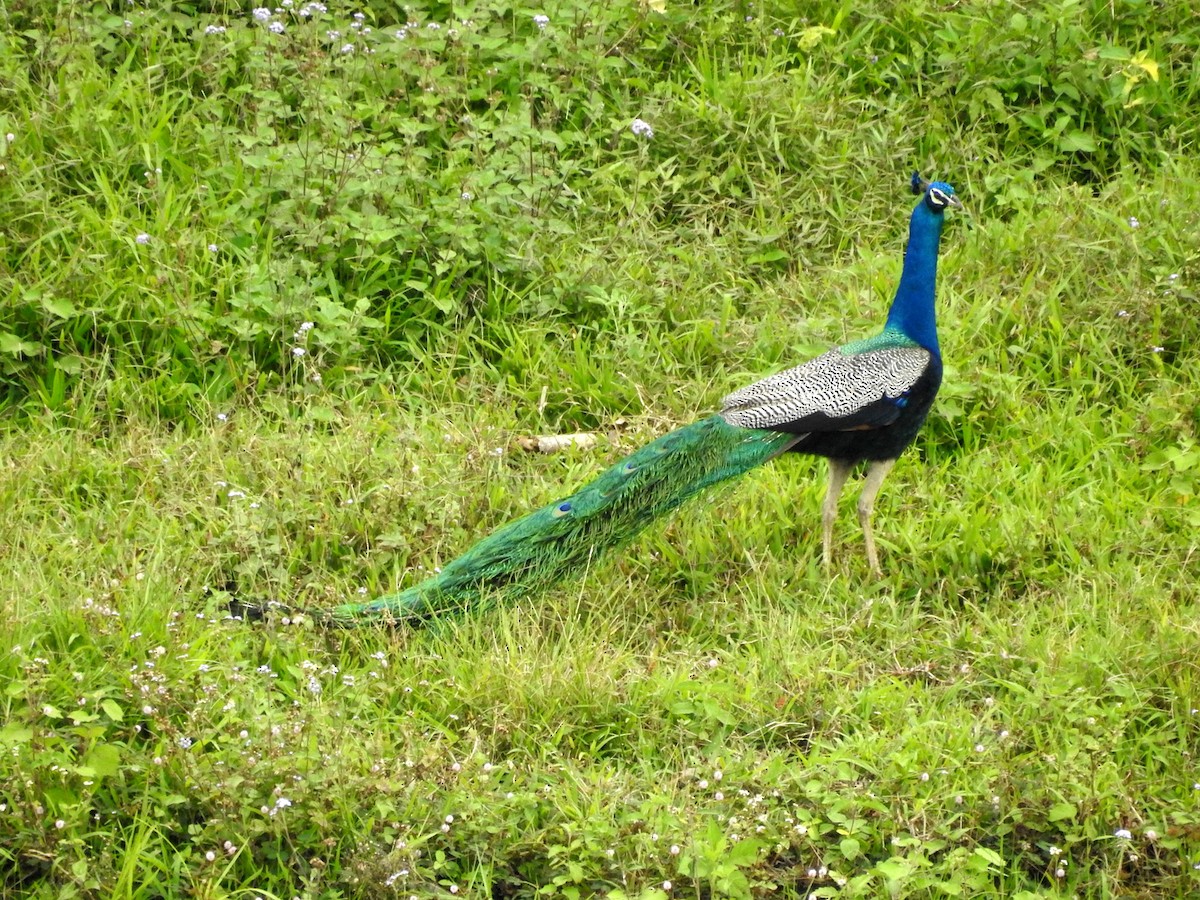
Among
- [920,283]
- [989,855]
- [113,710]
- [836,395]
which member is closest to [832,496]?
[836,395]

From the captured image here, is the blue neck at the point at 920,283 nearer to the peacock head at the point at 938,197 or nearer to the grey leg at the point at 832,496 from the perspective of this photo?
the peacock head at the point at 938,197

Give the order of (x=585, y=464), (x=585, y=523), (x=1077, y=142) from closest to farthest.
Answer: (x=585, y=523) → (x=585, y=464) → (x=1077, y=142)

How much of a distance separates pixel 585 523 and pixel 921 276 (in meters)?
1.35

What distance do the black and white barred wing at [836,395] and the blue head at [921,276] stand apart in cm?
9

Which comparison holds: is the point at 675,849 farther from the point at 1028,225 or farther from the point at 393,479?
the point at 1028,225

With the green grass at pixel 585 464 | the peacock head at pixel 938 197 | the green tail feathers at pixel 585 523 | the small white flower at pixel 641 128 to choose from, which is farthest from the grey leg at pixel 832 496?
the small white flower at pixel 641 128

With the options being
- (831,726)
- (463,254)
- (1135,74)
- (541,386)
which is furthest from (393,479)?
(1135,74)

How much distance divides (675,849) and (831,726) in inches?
28.8

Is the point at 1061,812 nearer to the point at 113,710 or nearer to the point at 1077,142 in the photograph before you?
the point at 113,710

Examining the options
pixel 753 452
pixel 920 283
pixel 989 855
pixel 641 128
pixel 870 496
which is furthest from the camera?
pixel 641 128

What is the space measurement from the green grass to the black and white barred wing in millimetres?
363

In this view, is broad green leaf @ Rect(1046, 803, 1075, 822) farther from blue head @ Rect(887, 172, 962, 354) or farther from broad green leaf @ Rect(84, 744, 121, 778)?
broad green leaf @ Rect(84, 744, 121, 778)

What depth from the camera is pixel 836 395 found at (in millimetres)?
4508

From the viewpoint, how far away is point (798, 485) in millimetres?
4910
